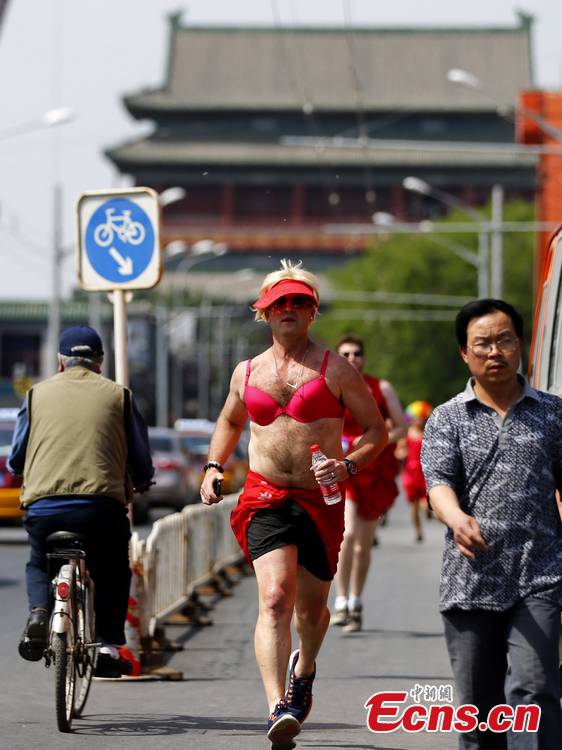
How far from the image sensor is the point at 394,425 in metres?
14.0

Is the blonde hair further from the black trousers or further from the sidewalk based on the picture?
the sidewalk

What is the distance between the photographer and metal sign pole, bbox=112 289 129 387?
37.8ft

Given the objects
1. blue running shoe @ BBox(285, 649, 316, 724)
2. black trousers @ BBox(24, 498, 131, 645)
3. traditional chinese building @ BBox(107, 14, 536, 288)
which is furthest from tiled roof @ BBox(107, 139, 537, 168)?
blue running shoe @ BBox(285, 649, 316, 724)

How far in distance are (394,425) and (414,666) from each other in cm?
273

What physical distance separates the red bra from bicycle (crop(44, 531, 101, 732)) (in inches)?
46.7

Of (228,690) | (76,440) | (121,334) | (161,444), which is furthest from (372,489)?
(161,444)

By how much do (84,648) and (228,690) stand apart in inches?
64.9

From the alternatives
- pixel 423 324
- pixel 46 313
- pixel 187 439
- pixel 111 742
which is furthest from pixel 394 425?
pixel 46 313

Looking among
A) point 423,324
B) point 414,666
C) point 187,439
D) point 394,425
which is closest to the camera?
point 414,666

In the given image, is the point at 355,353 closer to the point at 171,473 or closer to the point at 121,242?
the point at 121,242

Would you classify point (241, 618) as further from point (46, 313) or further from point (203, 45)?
point (203, 45)

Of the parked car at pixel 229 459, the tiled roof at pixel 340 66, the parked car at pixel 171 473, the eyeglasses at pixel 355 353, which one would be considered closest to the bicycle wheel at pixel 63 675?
the eyeglasses at pixel 355 353

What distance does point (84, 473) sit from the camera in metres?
8.96

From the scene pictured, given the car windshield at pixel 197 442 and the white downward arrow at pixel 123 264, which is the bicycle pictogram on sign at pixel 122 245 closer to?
the white downward arrow at pixel 123 264
